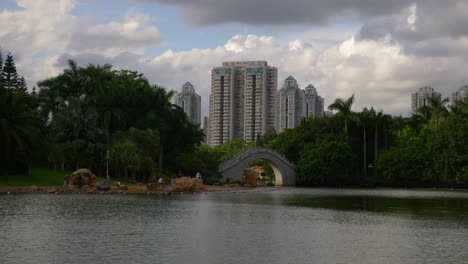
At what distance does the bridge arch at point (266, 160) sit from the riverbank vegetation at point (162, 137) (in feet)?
6.06

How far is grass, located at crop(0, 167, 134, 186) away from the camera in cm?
4878

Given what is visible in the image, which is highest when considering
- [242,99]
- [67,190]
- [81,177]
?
[242,99]

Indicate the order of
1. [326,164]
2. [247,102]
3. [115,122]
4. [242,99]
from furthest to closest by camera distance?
Answer: [242,99] → [247,102] → [326,164] → [115,122]

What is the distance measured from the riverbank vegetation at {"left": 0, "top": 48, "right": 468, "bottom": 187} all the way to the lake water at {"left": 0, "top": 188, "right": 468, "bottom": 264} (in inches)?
799

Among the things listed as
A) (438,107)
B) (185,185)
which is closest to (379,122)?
(438,107)

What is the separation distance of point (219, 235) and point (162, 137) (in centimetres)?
4592

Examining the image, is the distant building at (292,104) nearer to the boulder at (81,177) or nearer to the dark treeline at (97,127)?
the dark treeline at (97,127)

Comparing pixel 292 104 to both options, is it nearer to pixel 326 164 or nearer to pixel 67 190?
pixel 326 164

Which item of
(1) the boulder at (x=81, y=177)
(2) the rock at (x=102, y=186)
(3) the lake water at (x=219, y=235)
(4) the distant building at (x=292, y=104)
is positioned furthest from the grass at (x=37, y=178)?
(4) the distant building at (x=292, y=104)

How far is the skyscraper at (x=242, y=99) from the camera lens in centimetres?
16925

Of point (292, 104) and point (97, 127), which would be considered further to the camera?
point (292, 104)

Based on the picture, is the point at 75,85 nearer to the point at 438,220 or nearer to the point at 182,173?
the point at 182,173

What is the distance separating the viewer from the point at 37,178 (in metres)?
51.5

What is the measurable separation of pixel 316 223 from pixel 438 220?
674 cm
